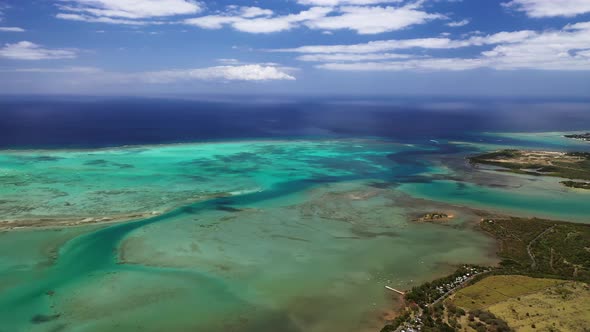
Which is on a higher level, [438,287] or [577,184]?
[577,184]

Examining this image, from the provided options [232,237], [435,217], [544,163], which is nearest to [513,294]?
[435,217]

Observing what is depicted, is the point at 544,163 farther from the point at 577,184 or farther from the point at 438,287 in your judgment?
the point at 438,287

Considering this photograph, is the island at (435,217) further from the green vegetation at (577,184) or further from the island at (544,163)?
the island at (544,163)

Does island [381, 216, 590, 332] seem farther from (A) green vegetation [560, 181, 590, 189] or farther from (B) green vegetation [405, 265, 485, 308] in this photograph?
(A) green vegetation [560, 181, 590, 189]

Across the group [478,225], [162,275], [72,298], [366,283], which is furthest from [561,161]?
[72,298]

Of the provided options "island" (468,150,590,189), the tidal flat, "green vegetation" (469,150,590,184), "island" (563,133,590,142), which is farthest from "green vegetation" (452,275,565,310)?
"island" (563,133,590,142)

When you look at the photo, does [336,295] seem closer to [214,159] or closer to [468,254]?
[468,254]
